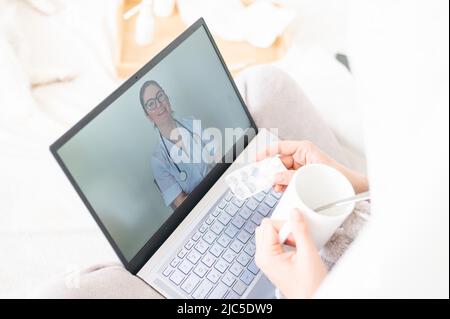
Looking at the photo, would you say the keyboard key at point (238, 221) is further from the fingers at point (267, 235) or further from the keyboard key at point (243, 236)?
the fingers at point (267, 235)

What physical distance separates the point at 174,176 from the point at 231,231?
132 mm

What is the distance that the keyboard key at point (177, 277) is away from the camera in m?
0.63

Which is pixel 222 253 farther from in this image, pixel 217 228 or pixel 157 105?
pixel 157 105

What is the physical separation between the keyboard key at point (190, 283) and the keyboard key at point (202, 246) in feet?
0.14

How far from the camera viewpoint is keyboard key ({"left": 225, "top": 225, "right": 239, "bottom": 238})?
0.69 meters

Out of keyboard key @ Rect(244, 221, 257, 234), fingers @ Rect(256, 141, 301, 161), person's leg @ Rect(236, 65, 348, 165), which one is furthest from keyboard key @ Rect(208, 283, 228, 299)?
person's leg @ Rect(236, 65, 348, 165)

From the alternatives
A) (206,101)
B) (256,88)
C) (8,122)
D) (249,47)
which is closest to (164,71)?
(206,101)

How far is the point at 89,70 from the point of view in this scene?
109 cm

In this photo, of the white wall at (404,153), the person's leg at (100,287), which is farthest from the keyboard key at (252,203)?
the white wall at (404,153)

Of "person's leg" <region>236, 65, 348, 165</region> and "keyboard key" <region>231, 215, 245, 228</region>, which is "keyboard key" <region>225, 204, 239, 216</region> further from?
"person's leg" <region>236, 65, 348, 165</region>

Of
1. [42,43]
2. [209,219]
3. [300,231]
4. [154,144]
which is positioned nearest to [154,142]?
[154,144]

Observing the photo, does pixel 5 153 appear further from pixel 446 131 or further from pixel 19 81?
pixel 446 131
